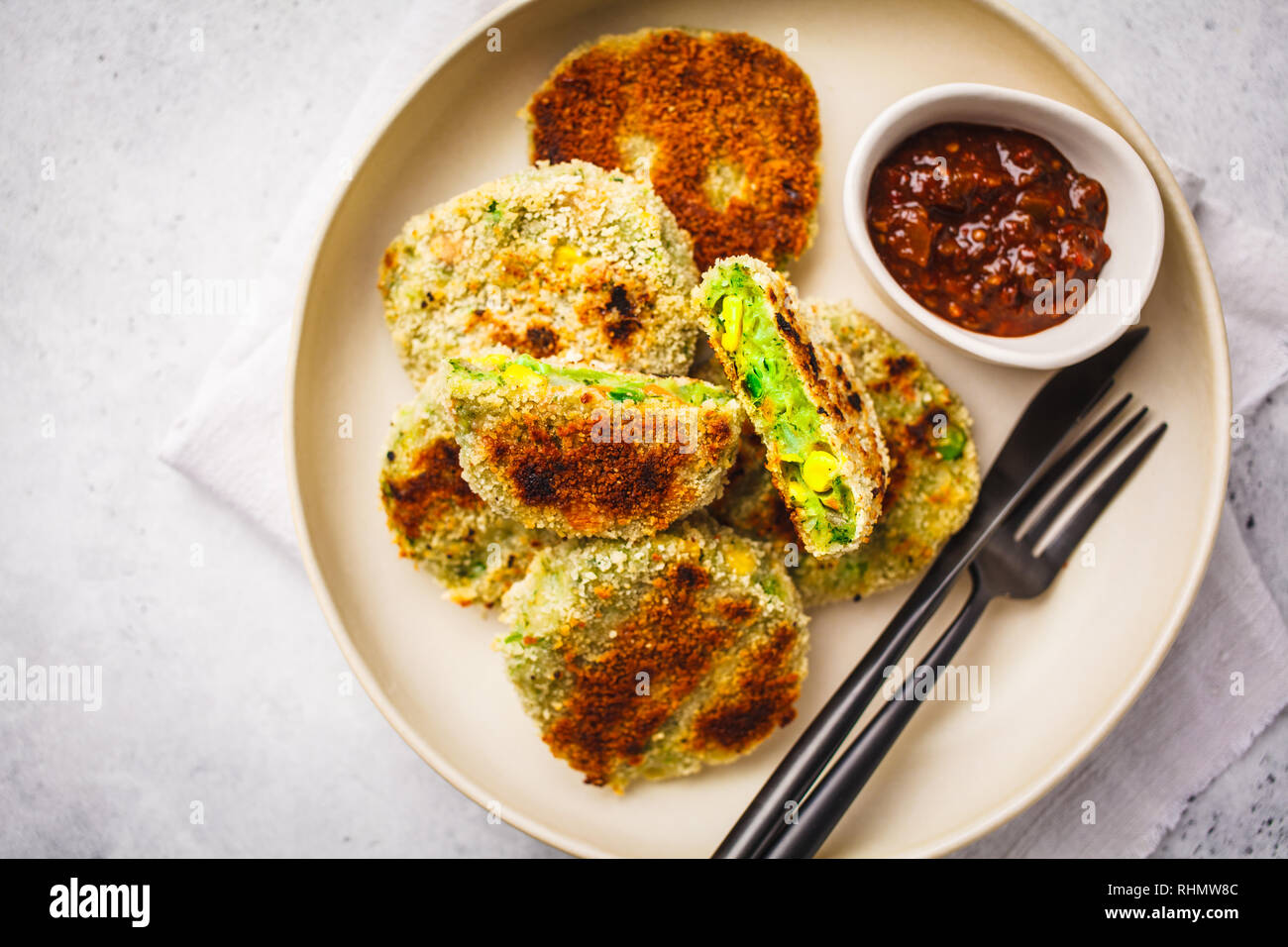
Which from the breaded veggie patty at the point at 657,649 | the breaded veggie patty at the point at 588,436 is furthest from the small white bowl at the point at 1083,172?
the breaded veggie patty at the point at 657,649

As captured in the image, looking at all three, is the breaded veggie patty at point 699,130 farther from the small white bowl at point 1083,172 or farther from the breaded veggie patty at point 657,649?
the breaded veggie patty at point 657,649

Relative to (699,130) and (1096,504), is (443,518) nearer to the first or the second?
(699,130)

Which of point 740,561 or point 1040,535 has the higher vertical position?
point 1040,535

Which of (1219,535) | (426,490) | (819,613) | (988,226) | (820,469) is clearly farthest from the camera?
(1219,535)

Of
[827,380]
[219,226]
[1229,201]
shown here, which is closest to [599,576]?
[827,380]

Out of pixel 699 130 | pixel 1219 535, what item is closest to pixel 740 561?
pixel 699 130

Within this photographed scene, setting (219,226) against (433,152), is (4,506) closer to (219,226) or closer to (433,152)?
(219,226)
